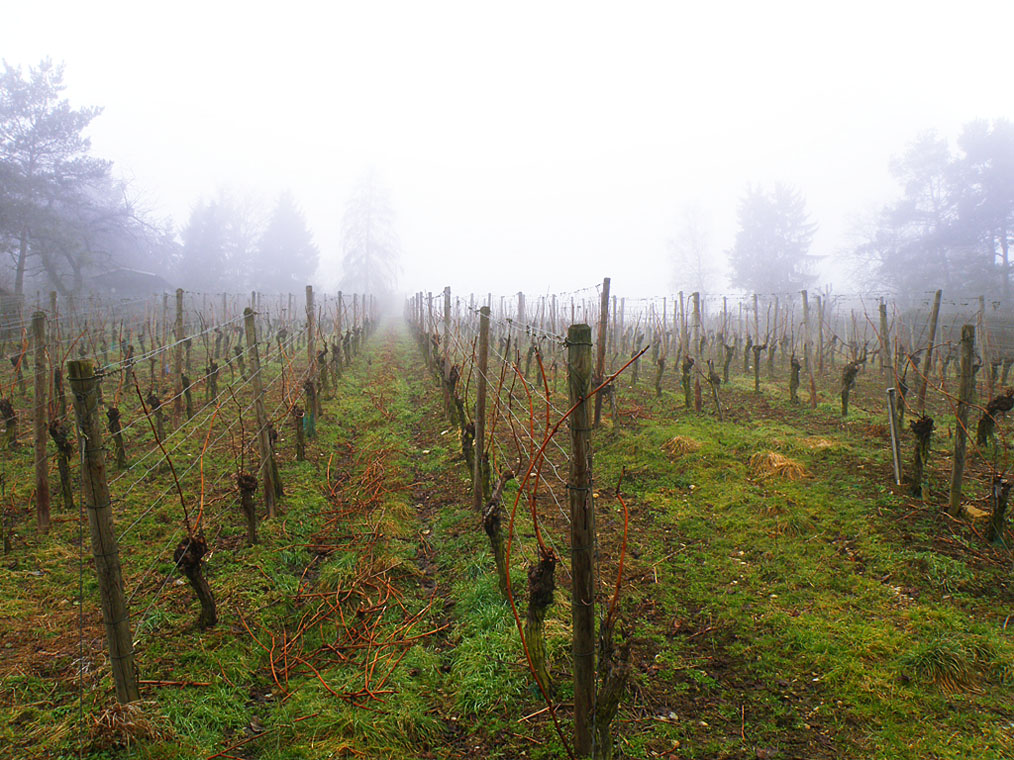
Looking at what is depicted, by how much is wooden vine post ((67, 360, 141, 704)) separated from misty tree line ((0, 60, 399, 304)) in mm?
17366

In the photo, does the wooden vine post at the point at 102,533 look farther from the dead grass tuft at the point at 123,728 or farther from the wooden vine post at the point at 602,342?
the wooden vine post at the point at 602,342

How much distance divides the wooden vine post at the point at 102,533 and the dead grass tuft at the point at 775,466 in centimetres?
523

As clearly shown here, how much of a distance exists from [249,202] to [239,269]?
31.4ft

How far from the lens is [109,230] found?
22.8 m

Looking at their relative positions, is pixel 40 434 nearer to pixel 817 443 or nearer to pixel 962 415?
pixel 962 415

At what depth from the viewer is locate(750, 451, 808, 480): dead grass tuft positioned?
5.35 m

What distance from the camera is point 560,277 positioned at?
3588 inches

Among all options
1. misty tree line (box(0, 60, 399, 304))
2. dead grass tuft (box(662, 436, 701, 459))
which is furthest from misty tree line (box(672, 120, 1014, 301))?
misty tree line (box(0, 60, 399, 304))

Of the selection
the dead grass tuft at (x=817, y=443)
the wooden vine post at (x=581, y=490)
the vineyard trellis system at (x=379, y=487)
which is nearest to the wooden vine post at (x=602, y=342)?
the vineyard trellis system at (x=379, y=487)

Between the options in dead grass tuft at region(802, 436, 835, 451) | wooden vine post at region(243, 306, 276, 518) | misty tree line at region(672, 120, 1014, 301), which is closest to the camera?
wooden vine post at region(243, 306, 276, 518)

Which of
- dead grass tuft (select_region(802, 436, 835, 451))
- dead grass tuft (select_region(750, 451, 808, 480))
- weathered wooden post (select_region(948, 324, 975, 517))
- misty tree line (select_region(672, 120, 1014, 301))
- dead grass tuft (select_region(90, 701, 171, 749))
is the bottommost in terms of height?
dead grass tuft (select_region(90, 701, 171, 749))

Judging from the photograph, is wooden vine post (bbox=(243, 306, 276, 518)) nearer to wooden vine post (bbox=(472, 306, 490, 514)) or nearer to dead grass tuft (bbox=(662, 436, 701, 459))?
wooden vine post (bbox=(472, 306, 490, 514))

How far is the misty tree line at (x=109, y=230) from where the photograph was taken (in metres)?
19.3

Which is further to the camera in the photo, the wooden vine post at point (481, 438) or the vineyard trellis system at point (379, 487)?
the wooden vine post at point (481, 438)
